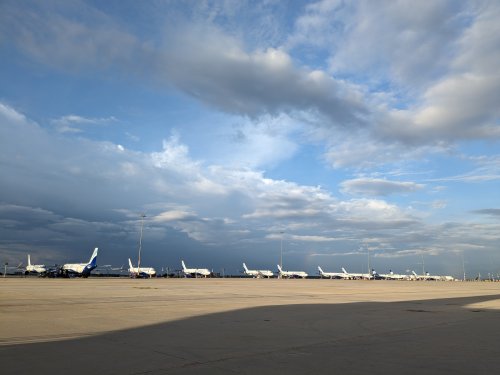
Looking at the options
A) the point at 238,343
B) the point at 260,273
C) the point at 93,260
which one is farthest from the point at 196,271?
the point at 238,343

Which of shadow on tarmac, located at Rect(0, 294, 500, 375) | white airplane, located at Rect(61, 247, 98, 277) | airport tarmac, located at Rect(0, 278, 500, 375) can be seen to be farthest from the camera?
white airplane, located at Rect(61, 247, 98, 277)

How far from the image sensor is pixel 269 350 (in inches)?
390

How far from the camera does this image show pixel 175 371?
771 centimetres

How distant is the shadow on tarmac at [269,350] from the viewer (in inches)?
315

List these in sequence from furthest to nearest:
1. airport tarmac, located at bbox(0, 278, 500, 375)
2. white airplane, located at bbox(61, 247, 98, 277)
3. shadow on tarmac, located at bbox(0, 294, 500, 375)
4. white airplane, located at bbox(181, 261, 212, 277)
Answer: white airplane, located at bbox(181, 261, 212, 277), white airplane, located at bbox(61, 247, 98, 277), airport tarmac, located at bbox(0, 278, 500, 375), shadow on tarmac, located at bbox(0, 294, 500, 375)

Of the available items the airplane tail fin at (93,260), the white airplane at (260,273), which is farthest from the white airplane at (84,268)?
the white airplane at (260,273)

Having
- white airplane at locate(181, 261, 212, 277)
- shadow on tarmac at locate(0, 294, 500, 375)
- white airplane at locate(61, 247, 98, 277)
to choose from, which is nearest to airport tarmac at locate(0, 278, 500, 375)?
shadow on tarmac at locate(0, 294, 500, 375)

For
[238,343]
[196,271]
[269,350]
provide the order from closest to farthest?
[269,350]
[238,343]
[196,271]

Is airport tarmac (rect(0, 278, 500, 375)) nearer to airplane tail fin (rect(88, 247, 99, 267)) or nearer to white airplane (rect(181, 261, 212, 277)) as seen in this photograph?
airplane tail fin (rect(88, 247, 99, 267))

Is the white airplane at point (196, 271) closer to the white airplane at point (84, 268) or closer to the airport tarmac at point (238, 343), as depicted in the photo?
the white airplane at point (84, 268)

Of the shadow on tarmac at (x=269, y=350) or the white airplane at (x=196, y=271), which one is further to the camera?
the white airplane at (x=196, y=271)

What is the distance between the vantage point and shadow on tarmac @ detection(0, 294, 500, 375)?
801 centimetres

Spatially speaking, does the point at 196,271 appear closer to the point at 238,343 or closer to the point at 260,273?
the point at 260,273

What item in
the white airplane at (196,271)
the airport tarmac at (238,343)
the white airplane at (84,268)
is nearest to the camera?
the airport tarmac at (238,343)
